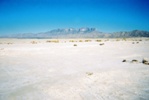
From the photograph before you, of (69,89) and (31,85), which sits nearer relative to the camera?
(69,89)

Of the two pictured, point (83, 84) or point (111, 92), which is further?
point (83, 84)

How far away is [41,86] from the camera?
208 inches

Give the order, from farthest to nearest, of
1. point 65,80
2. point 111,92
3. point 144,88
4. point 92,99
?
point 65,80 → point 144,88 → point 111,92 → point 92,99

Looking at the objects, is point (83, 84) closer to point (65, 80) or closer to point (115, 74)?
point (65, 80)

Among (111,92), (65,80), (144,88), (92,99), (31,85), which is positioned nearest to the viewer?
(92,99)

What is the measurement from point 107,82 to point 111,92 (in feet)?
3.22

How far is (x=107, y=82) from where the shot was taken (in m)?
5.65

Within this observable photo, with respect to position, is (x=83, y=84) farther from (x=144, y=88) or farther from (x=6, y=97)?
(x=6, y=97)

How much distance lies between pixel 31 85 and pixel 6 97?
43.2 inches

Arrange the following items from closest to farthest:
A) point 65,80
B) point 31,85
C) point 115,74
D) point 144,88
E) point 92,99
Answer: point 92,99 < point 144,88 < point 31,85 < point 65,80 < point 115,74

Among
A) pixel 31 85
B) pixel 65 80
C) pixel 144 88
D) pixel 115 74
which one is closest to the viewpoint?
pixel 144 88

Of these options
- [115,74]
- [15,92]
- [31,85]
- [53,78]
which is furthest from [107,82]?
[15,92]

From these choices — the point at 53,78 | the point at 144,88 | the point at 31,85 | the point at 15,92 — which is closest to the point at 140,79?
the point at 144,88

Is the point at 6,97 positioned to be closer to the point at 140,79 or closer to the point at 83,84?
the point at 83,84
